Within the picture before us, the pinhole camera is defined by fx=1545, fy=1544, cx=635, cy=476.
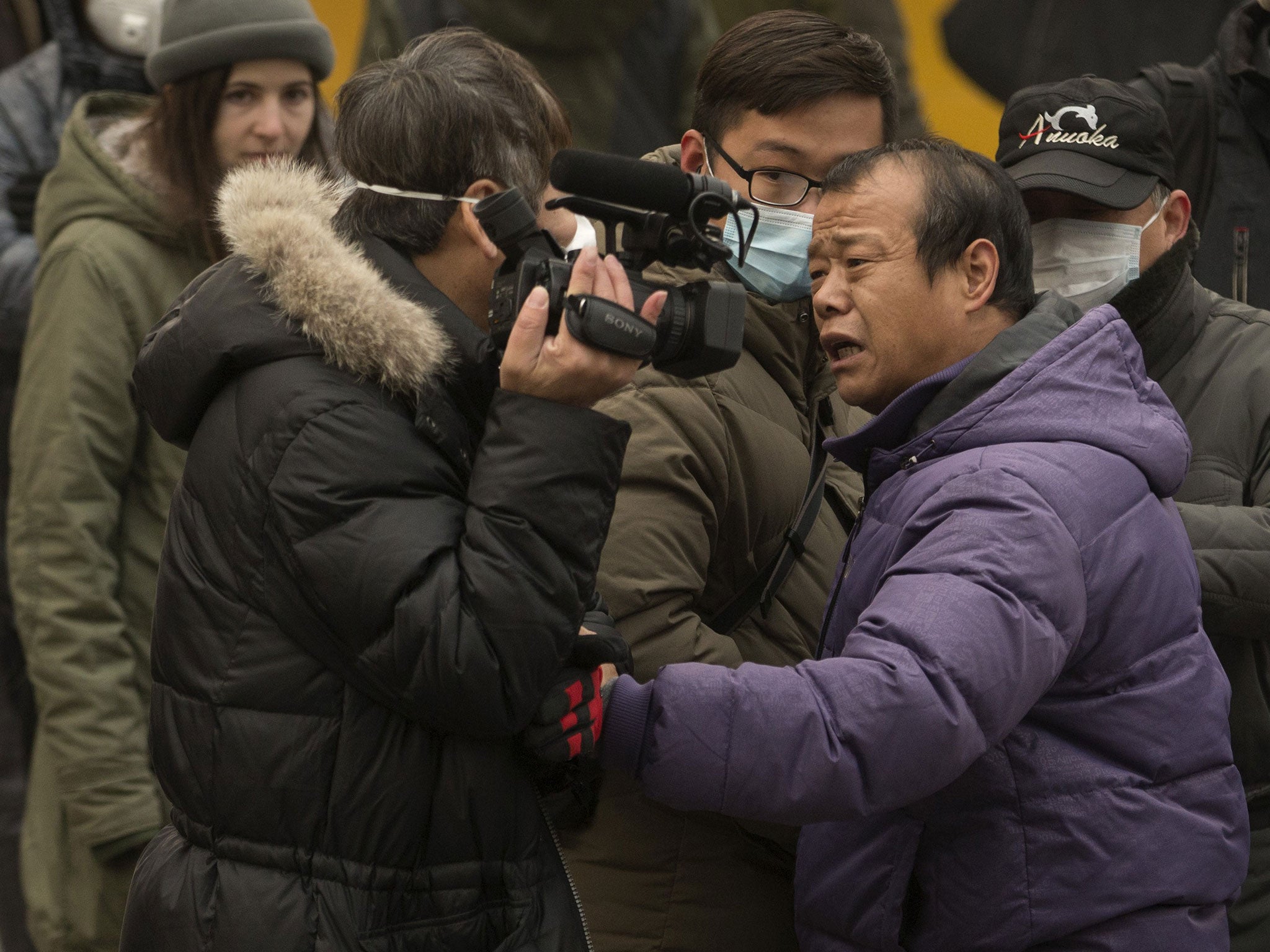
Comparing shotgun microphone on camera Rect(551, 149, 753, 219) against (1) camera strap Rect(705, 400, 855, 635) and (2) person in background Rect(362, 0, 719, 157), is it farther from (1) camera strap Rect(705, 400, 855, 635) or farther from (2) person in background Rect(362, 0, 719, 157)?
(2) person in background Rect(362, 0, 719, 157)

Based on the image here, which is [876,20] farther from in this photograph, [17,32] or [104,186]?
[17,32]

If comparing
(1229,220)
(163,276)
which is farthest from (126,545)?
(1229,220)

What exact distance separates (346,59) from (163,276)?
1618 mm

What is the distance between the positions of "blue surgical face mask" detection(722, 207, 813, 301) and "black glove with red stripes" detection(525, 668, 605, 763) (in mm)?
989

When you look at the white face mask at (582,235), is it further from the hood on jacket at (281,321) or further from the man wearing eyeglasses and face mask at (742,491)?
the hood on jacket at (281,321)

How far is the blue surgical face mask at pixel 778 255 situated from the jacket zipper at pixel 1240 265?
51.1 inches

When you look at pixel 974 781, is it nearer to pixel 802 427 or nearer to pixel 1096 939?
pixel 1096 939

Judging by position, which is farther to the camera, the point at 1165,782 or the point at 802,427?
the point at 802,427

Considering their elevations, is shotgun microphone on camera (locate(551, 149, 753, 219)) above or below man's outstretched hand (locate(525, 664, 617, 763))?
above

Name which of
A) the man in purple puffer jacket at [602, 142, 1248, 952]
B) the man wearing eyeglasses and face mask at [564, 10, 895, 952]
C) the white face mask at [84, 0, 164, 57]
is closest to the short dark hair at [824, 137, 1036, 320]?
the man in purple puffer jacket at [602, 142, 1248, 952]

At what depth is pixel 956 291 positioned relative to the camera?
2174 millimetres

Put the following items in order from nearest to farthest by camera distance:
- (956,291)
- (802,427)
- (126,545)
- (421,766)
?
1. (421,766)
2. (956,291)
3. (802,427)
4. (126,545)

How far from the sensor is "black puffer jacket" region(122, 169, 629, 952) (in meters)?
1.73

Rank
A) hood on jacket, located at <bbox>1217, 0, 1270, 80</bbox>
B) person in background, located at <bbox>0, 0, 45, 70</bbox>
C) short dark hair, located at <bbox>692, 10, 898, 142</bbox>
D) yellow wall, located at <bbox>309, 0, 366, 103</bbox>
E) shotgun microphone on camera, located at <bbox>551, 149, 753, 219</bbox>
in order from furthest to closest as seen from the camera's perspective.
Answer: yellow wall, located at <bbox>309, 0, 366, 103</bbox>, person in background, located at <bbox>0, 0, 45, 70</bbox>, hood on jacket, located at <bbox>1217, 0, 1270, 80</bbox>, short dark hair, located at <bbox>692, 10, 898, 142</bbox>, shotgun microphone on camera, located at <bbox>551, 149, 753, 219</bbox>
